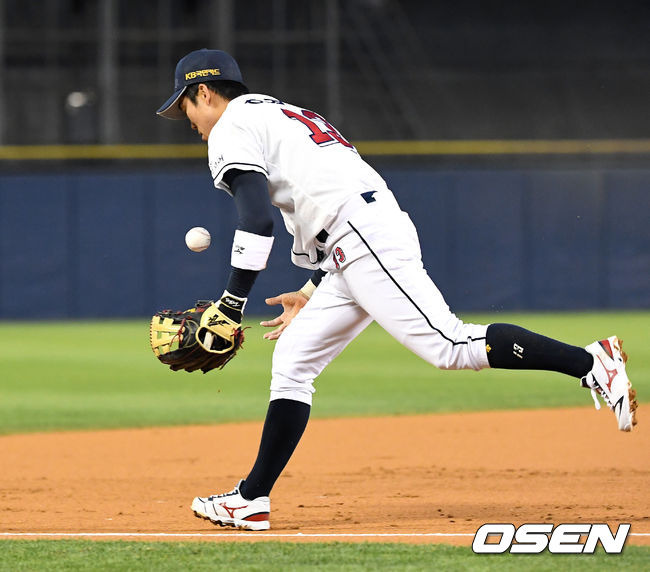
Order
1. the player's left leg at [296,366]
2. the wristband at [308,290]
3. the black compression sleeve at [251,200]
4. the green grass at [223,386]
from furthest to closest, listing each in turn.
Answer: the green grass at [223,386]
the wristband at [308,290]
the player's left leg at [296,366]
the black compression sleeve at [251,200]

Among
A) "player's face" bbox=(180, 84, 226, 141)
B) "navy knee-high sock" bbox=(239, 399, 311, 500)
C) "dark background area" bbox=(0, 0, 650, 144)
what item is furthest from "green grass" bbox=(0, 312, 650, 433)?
"dark background area" bbox=(0, 0, 650, 144)

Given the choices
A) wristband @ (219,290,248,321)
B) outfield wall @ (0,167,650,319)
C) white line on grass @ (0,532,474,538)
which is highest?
wristband @ (219,290,248,321)

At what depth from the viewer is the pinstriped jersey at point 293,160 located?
3551mm

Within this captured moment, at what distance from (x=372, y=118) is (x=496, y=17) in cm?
392

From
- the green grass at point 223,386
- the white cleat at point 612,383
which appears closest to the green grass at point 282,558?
the white cleat at point 612,383

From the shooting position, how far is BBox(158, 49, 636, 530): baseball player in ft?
11.4

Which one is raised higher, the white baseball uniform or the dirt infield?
the white baseball uniform

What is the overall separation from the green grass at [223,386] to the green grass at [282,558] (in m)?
3.71

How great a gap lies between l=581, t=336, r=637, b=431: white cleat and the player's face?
140cm

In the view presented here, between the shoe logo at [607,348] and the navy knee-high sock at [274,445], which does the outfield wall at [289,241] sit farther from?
the shoe logo at [607,348]

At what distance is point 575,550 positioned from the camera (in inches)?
126

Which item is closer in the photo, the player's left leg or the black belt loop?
the black belt loop

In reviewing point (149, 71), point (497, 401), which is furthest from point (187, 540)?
point (149, 71)

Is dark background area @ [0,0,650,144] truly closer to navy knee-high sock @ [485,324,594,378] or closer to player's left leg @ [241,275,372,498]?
player's left leg @ [241,275,372,498]
